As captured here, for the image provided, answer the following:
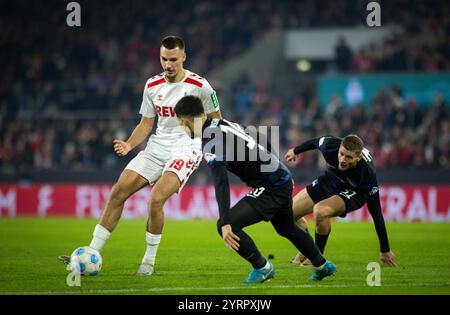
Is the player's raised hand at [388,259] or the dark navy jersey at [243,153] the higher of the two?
the dark navy jersey at [243,153]

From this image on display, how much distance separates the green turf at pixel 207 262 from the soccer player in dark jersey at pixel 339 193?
0.54 metres

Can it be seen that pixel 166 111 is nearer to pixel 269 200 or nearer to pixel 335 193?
pixel 269 200

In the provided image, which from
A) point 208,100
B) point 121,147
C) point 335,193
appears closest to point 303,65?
point 335,193

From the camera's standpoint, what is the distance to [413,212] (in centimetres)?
2245

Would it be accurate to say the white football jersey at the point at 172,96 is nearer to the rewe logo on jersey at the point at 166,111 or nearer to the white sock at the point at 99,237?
the rewe logo on jersey at the point at 166,111

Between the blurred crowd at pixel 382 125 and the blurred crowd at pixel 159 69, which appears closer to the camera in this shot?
the blurred crowd at pixel 382 125

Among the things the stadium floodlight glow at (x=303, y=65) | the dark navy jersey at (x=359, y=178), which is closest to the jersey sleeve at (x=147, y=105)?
the dark navy jersey at (x=359, y=178)

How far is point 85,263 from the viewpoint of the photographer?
995cm

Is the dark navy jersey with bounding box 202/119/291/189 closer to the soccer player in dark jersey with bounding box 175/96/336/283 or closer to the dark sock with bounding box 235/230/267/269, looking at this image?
the soccer player in dark jersey with bounding box 175/96/336/283

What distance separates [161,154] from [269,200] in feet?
7.23

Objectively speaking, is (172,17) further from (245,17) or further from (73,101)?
(73,101)

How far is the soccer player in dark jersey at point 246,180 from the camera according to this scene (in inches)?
337

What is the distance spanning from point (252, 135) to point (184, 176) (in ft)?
5.16
